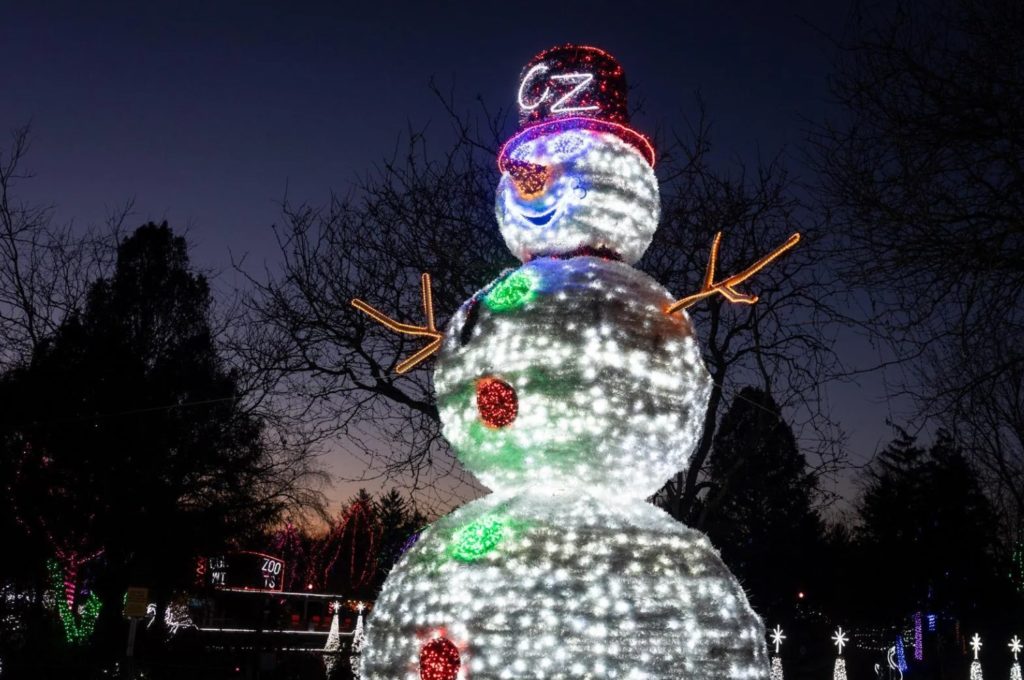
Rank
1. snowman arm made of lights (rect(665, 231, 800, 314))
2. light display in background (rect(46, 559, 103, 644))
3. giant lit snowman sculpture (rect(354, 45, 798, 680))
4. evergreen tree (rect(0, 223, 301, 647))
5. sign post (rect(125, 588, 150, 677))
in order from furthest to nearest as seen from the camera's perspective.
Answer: light display in background (rect(46, 559, 103, 644))
evergreen tree (rect(0, 223, 301, 647))
sign post (rect(125, 588, 150, 677))
snowman arm made of lights (rect(665, 231, 800, 314))
giant lit snowman sculpture (rect(354, 45, 798, 680))

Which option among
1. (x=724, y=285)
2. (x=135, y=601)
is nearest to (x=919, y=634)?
(x=135, y=601)

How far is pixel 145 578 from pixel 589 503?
1605 centimetres

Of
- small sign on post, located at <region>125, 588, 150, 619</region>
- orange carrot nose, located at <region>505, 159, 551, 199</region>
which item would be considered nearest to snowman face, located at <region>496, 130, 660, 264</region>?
orange carrot nose, located at <region>505, 159, 551, 199</region>

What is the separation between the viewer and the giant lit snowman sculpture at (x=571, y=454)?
376 centimetres

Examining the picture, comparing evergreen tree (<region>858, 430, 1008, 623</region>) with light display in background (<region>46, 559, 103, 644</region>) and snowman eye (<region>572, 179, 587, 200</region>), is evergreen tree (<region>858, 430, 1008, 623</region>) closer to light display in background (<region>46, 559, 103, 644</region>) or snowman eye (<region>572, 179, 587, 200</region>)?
light display in background (<region>46, 559, 103, 644</region>)

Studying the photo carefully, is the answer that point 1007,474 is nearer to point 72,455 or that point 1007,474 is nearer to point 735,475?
point 735,475

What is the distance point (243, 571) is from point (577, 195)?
23.4 metres

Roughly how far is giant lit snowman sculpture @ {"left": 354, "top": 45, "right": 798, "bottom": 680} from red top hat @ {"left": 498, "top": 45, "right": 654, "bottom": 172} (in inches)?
0.7

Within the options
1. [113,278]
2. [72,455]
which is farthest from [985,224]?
[113,278]

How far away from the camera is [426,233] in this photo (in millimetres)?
10141

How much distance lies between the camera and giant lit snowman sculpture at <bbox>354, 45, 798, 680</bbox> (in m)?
3.76

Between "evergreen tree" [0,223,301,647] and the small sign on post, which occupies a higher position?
"evergreen tree" [0,223,301,647]

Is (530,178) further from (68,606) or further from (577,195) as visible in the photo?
(68,606)

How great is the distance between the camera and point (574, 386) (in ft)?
13.8
